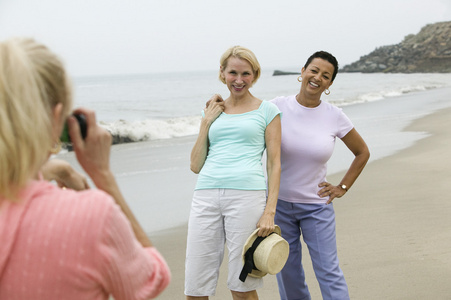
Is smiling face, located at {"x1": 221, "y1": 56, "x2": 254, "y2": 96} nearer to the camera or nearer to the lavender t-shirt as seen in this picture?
the lavender t-shirt

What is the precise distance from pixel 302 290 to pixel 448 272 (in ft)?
5.11

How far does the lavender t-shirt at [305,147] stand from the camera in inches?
141

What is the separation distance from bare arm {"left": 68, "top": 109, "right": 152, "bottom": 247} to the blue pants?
2.25 m

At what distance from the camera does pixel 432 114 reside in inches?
619

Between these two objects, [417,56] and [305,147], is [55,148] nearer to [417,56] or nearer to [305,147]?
[305,147]

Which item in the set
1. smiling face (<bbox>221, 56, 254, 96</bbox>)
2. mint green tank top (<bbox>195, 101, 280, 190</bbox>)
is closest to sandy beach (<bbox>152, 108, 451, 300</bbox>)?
mint green tank top (<bbox>195, 101, 280, 190</bbox>)

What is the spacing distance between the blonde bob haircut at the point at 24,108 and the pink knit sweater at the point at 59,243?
61 millimetres

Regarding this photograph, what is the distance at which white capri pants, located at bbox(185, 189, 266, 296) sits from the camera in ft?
11.0

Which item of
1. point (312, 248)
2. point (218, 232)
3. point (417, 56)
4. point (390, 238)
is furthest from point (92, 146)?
point (417, 56)

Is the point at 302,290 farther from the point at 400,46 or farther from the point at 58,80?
the point at 400,46

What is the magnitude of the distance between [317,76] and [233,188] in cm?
99

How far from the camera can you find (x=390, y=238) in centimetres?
544

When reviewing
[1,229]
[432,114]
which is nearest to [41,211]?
[1,229]

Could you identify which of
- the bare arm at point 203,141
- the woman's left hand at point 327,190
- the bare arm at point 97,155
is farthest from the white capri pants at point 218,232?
the bare arm at point 97,155
